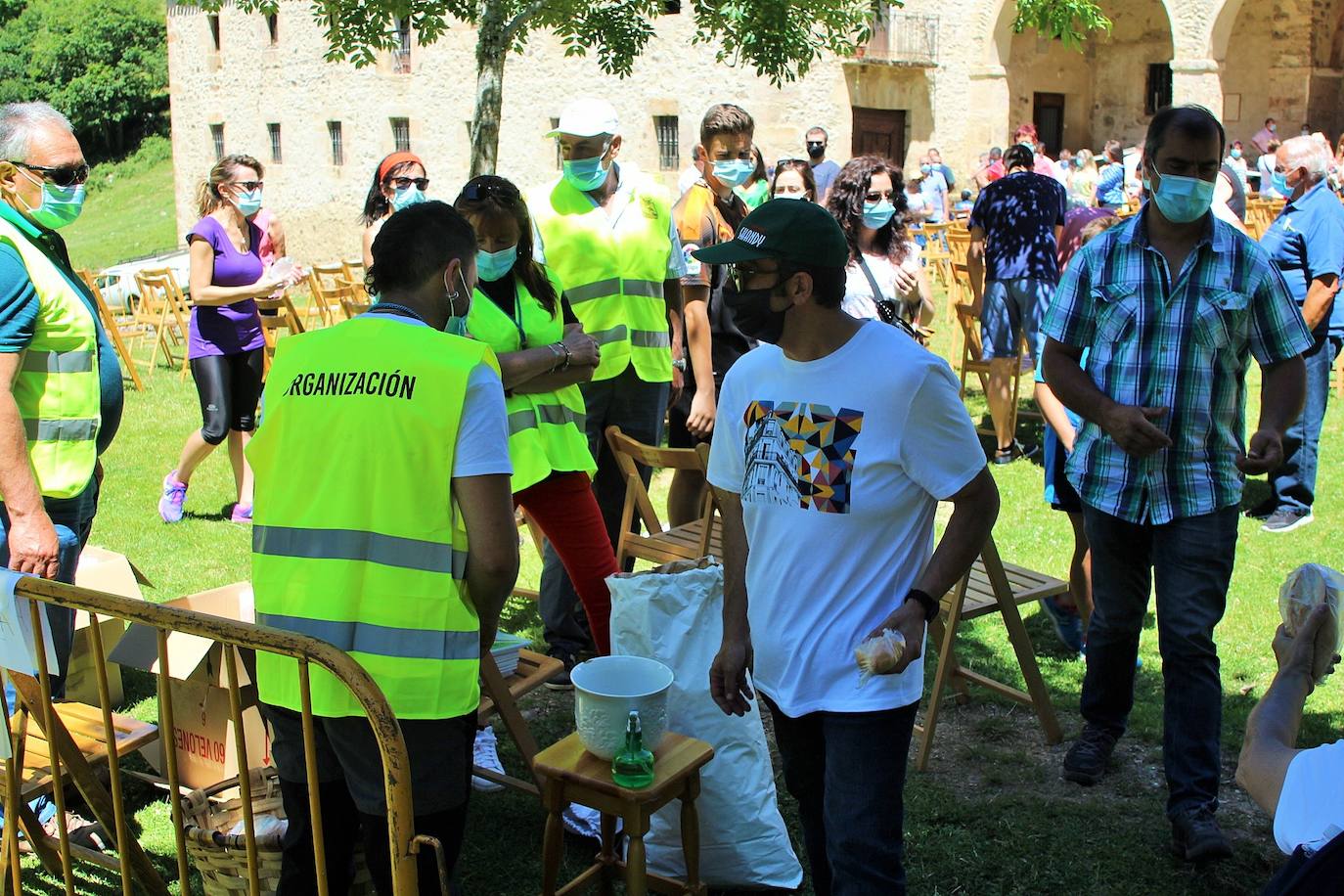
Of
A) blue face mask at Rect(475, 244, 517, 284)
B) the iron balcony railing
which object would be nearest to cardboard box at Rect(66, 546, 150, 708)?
blue face mask at Rect(475, 244, 517, 284)

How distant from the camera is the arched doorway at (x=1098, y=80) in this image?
30.7 metres

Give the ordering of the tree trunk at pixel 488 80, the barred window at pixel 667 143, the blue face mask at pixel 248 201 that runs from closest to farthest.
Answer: the blue face mask at pixel 248 201, the tree trunk at pixel 488 80, the barred window at pixel 667 143

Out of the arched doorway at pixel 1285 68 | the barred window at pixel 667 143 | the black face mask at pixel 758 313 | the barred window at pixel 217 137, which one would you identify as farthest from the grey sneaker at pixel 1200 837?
the barred window at pixel 217 137

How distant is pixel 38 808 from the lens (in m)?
3.76

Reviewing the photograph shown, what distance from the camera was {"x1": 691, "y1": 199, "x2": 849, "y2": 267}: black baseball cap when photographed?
8.54 ft

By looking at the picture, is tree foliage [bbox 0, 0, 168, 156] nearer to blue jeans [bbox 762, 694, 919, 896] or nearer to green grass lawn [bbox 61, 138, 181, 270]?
green grass lawn [bbox 61, 138, 181, 270]

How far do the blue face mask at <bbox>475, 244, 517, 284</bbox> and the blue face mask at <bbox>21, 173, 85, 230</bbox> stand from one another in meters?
1.13

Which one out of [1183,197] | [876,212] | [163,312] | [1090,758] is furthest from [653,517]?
[163,312]

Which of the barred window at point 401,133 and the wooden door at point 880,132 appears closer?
the wooden door at point 880,132

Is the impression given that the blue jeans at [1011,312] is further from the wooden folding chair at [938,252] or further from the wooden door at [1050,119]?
the wooden door at [1050,119]

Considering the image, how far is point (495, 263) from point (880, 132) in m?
24.5

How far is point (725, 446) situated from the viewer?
2.84 meters

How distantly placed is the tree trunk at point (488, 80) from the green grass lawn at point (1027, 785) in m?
4.76

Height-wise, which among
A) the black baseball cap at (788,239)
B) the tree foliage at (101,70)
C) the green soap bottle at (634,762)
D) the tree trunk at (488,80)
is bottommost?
the green soap bottle at (634,762)
